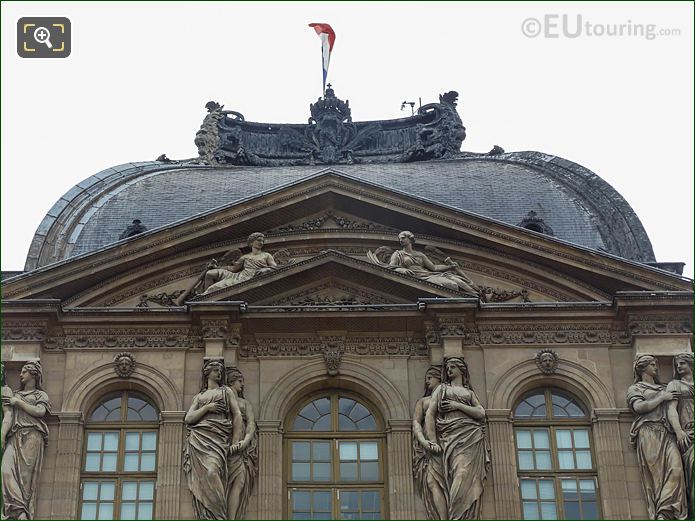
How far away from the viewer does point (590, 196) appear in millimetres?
34906

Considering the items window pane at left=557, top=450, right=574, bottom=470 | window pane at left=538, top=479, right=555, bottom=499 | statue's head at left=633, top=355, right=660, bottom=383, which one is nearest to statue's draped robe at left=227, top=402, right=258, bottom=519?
window pane at left=538, top=479, right=555, bottom=499

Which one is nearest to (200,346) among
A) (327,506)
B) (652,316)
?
(327,506)

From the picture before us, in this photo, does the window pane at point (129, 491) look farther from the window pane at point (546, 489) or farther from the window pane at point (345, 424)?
the window pane at point (546, 489)

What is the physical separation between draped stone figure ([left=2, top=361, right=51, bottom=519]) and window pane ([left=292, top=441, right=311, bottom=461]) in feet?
13.9

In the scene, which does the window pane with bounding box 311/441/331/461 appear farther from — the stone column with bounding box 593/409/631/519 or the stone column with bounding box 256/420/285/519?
the stone column with bounding box 593/409/631/519

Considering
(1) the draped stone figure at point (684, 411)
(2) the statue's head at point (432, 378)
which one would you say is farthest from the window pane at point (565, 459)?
(2) the statue's head at point (432, 378)

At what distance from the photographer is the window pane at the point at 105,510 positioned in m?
28.3

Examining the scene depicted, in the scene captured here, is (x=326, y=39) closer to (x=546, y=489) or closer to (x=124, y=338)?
(x=124, y=338)

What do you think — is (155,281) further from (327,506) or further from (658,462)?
(658,462)

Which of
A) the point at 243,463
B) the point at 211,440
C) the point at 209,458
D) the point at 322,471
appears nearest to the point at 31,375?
the point at 211,440

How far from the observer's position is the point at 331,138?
39031 millimetres

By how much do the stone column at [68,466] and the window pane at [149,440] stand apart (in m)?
1.06

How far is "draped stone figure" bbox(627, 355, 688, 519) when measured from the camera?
27453mm

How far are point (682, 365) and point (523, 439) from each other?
3.01 m
